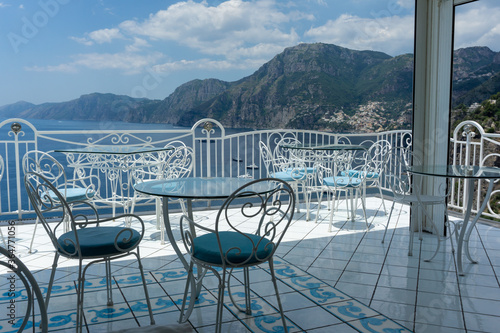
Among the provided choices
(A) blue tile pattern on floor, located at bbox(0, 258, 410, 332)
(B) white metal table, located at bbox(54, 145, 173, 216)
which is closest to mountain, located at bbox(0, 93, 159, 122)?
(B) white metal table, located at bbox(54, 145, 173, 216)

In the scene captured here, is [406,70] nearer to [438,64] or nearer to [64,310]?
[438,64]

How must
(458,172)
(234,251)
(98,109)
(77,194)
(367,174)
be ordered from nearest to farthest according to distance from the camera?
(234,251) < (458,172) < (77,194) < (367,174) < (98,109)

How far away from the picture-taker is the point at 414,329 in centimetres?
213

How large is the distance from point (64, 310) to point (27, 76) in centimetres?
2023

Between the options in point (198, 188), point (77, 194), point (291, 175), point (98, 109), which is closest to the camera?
point (198, 188)

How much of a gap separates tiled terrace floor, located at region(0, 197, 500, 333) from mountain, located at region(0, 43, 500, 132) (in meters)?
9.28

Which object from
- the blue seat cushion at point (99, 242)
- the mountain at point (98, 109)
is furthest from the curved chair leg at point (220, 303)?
the mountain at point (98, 109)

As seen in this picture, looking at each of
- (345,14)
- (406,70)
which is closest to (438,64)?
(406,70)

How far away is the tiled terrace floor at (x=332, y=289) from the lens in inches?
87.1

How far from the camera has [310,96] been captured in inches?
688

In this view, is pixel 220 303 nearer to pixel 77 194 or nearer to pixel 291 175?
pixel 77 194

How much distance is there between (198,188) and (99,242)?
0.55 meters

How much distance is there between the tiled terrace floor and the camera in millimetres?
2213

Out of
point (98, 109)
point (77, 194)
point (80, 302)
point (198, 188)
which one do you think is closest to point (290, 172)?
point (77, 194)
